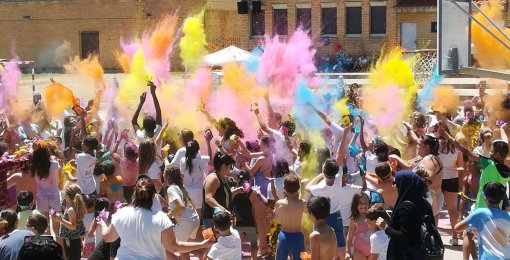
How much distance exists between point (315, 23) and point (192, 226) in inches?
1134

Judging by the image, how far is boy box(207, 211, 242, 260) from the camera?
7.14 meters

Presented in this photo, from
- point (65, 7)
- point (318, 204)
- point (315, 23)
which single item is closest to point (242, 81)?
point (318, 204)

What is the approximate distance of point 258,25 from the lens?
Answer: 1490 inches

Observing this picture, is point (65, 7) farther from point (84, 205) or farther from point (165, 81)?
point (84, 205)

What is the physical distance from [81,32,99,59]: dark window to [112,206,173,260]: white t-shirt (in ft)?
120

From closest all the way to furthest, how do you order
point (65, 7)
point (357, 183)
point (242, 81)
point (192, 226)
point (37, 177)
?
1. point (192, 226)
2. point (37, 177)
3. point (357, 183)
4. point (242, 81)
5. point (65, 7)

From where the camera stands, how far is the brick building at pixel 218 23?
34844mm

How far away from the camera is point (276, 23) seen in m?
37.1

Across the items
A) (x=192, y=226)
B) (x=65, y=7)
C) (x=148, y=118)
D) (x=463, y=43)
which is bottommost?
(x=192, y=226)

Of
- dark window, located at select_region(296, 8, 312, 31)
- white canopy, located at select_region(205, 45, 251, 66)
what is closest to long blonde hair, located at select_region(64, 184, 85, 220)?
white canopy, located at select_region(205, 45, 251, 66)

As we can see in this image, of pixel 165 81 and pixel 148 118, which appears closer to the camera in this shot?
pixel 148 118

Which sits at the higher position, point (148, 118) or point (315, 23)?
point (315, 23)

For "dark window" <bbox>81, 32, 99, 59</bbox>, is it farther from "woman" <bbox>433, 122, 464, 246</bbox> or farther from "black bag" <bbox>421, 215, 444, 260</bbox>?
"black bag" <bbox>421, 215, 444, 260</bbox>

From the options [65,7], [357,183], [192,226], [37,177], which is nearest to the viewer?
[192,226]
